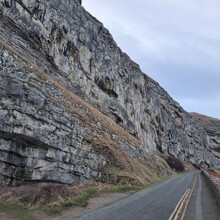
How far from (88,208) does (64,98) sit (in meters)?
15.6

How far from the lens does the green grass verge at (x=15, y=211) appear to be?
1522cm

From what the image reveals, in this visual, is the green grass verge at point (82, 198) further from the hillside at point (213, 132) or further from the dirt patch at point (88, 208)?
the hillside at point (213, 132)

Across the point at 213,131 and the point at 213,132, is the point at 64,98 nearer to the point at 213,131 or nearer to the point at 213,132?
the point at 213,132

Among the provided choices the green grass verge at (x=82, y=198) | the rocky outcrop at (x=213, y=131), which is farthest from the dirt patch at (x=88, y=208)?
the rocky outcrop at (x=213, y=131)

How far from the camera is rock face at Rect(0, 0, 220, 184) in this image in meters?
22.9

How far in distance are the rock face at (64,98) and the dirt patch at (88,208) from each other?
346 centimetres

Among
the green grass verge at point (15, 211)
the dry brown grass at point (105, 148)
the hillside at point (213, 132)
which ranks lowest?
the green grass verge at point (15, 211)

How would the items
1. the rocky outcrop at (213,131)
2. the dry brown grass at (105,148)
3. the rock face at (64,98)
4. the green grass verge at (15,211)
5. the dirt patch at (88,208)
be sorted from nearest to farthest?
the green grass verge at (15,211)
the dirt patch at (88,208)
the rock face at (64,98)
the dry brown grass at (105,148)
the rocky outcrop at (213,131)

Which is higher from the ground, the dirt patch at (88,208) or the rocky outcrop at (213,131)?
the rocky outcrop at (213,131)

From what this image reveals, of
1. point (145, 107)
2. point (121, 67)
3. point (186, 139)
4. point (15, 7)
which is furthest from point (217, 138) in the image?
point (15, 7)

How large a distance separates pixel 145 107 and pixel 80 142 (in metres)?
53.6

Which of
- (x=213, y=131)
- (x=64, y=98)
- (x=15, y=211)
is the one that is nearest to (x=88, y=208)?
(x=15, y=211)

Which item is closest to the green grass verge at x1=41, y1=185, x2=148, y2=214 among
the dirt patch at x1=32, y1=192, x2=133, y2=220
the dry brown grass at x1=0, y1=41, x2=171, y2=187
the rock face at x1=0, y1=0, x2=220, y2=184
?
the dirt patch at x1=32, y1=192, x2=133, y2=220

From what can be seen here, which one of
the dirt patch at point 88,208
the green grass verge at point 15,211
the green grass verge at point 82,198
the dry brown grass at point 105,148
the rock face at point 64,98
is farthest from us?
the dry brown grass at point 105,148
